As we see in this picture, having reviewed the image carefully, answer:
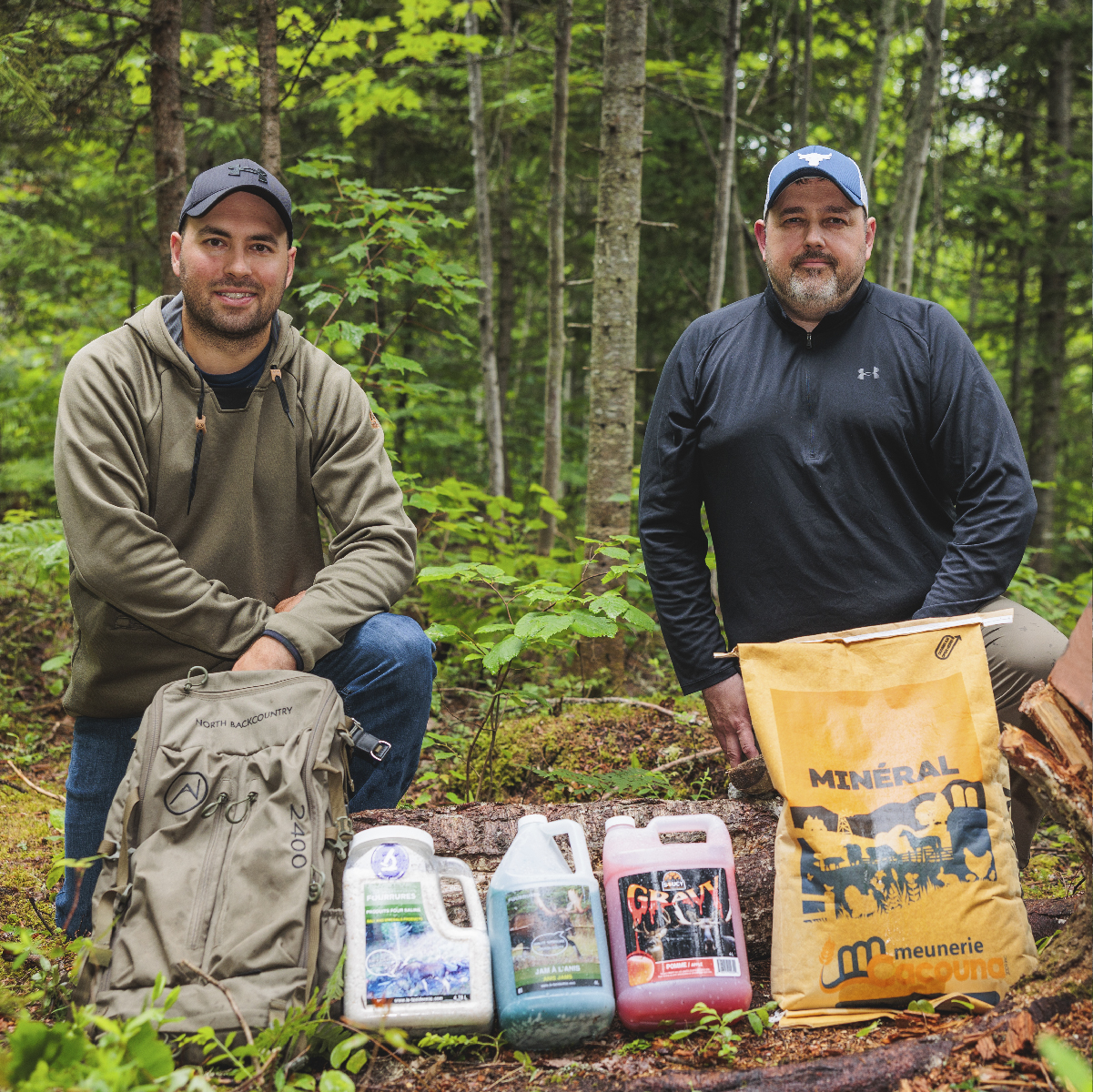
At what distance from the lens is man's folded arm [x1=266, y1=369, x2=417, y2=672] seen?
282 centimetres

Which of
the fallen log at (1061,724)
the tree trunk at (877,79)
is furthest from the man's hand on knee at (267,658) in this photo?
the tree trunk at (877,79)

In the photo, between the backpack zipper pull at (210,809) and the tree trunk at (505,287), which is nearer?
the backpack zipper pull at (210,809)

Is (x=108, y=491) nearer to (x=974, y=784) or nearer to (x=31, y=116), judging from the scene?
(x=974, y=784)

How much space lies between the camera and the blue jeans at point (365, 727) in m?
2.88

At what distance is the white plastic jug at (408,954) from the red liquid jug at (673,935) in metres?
0.35

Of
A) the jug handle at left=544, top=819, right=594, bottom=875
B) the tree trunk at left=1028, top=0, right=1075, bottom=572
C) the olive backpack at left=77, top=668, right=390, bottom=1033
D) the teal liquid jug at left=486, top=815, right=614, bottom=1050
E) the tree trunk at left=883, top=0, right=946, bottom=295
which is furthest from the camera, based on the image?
the tree trunk at left=1028, top=0, right=1075, bottom=572

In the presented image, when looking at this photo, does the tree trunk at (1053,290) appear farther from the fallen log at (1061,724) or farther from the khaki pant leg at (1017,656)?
the fallen log at (1061,724)

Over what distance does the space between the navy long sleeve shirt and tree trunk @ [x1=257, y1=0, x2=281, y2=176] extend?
141 inches

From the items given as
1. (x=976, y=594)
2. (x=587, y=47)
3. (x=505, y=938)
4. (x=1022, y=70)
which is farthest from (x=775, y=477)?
(x=1022, y=70)

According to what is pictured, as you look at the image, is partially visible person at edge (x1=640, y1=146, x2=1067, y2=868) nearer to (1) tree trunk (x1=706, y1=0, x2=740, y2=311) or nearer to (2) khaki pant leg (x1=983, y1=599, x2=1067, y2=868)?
(2) khaki pant leg (x1=983, y1=599, x2=1067, y2=868)

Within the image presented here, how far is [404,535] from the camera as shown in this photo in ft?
10.2

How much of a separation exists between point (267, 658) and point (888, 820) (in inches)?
70.6

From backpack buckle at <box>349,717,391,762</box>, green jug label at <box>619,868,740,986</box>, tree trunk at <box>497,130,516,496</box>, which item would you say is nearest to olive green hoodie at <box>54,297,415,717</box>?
backpack buckle at <box>349,717,391,762</box>

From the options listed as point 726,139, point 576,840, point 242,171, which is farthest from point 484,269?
point 576,840
